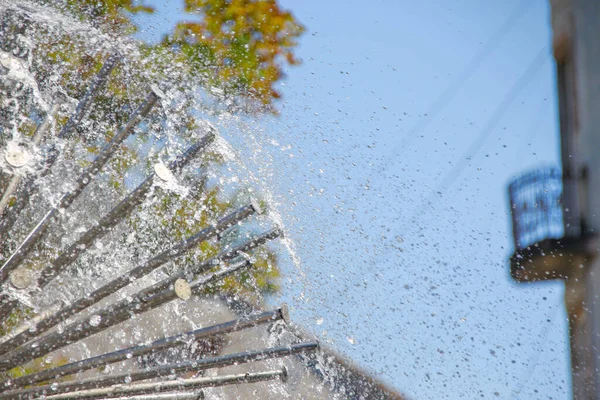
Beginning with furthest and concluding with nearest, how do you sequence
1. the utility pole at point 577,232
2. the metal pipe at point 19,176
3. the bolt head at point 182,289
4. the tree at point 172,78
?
the utility pole at point 577,232
the tree at point 172,78
the metal pipe at point 19,176
the bolt head at point 182,289

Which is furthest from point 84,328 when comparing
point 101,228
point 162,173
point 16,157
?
point 16,157

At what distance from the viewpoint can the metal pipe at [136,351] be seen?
217 cm

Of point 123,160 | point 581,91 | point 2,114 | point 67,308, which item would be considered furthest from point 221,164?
point 581,91

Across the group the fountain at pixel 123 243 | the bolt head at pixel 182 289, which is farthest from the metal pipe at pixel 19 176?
the bolt head at pixel 182 289

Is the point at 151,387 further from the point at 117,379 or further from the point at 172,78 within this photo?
the point at 172,78

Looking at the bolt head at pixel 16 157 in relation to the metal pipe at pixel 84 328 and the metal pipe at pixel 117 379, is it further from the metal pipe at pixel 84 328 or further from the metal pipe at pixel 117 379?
the metal pipe at pixel 117 379

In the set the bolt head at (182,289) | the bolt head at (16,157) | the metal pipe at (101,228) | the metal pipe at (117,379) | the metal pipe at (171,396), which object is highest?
the bolt head at (16,157)

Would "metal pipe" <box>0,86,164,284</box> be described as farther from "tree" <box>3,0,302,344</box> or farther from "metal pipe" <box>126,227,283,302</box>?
"tree" <box>3,0,302,344</box>

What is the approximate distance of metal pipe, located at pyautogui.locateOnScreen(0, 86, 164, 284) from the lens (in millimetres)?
2191

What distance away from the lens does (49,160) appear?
2465 millimetres

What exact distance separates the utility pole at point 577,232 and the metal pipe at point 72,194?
667cm

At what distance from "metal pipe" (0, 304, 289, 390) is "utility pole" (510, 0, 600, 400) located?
244 inches

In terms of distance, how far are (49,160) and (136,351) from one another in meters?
0.96

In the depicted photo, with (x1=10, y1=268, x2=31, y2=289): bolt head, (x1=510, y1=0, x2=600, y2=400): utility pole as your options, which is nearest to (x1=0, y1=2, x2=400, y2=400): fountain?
(x1=10, y1=268, x2=31, y2=289): bolt head
